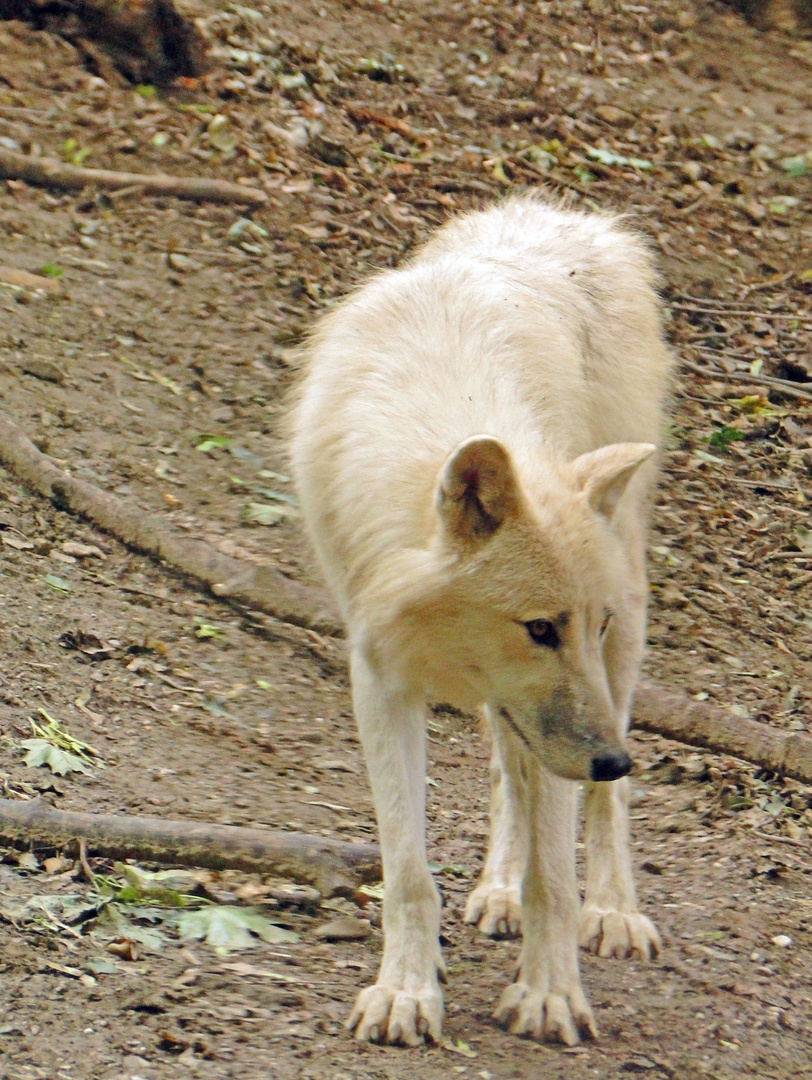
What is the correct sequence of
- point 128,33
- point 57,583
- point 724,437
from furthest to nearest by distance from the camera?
point 128,33 < point 724,437 < point 57,583

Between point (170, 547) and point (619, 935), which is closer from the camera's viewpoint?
point (619, 935)

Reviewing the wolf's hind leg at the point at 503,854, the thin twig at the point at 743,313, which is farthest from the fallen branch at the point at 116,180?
the wolf's hind leg at the point at 503,854

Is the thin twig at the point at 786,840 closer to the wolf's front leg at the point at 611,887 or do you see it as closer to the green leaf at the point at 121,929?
the wolf's front leg at the point at 611,887

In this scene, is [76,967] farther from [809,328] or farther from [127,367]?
[809,328]

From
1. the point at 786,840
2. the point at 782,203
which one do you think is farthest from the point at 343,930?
the point at 782,203

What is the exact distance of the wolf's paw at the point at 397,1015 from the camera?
350 centimetres

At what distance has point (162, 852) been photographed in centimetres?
409

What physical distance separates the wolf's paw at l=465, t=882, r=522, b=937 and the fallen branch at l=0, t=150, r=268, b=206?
20.6ft

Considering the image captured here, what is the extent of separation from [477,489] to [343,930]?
5.30 ft

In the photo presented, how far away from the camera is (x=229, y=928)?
12.7 ft

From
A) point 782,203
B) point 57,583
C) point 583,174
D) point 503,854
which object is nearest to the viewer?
point 503,854

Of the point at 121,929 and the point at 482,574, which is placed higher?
the point at 482,574

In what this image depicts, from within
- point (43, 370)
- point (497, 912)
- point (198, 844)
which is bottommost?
point (497, 912)

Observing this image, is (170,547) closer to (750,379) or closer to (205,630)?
(205,630)
